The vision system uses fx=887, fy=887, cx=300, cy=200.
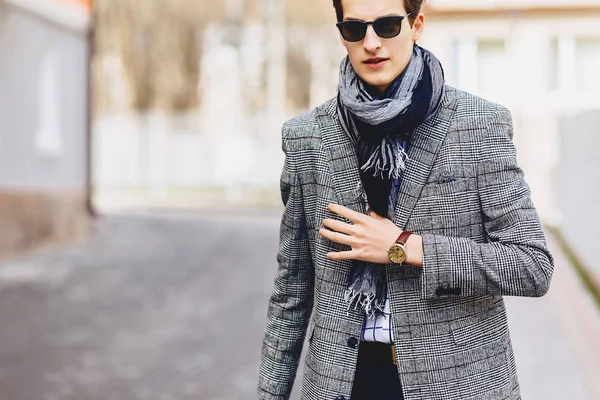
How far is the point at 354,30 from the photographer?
196 centimetres

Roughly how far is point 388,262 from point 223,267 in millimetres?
10440

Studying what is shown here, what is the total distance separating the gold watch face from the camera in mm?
1853

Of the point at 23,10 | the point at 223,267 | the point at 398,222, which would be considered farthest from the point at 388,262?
the point at 23,10

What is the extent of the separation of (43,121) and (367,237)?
497 inches

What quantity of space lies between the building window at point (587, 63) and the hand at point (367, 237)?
1326 cm

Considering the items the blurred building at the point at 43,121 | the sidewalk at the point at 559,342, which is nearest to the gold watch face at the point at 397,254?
the sidewalk at the point at 559,342

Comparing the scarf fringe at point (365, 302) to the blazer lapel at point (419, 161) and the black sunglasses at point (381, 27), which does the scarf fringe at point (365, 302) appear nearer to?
the blazer lapel at point (419, 161)

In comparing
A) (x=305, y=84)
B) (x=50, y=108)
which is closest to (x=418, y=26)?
(x=50, y=108)

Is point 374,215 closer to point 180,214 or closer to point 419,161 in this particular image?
point 419,161

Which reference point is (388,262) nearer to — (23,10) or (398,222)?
(398,222)

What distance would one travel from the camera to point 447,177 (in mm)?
1919

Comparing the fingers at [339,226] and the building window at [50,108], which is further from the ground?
the building window at [50,108]

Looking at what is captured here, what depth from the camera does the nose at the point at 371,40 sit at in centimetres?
193

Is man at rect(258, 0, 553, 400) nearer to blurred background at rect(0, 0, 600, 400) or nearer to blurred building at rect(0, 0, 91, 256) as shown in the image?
blurred background at rect(0, 0, 600, 400)
